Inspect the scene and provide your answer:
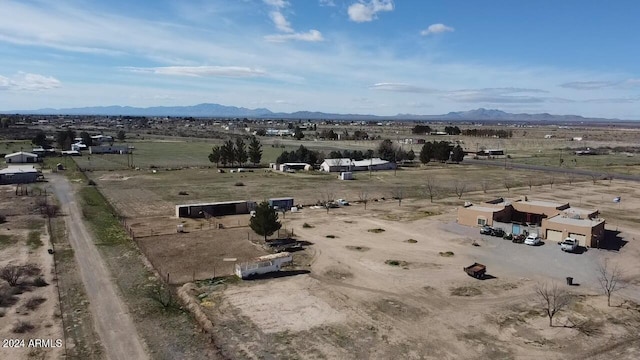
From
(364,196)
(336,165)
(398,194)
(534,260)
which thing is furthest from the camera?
(336,165)

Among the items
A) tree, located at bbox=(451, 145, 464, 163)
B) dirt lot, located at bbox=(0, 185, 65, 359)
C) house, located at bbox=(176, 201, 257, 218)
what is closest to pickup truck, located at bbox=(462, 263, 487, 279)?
dirt lot, located at bbox=(0, 185, 65, 359)

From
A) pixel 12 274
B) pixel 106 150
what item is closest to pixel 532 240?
pixel 12 274

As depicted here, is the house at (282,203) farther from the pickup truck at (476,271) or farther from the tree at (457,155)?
the tree at (457,155)

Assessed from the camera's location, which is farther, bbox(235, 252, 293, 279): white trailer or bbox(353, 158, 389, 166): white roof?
bbox(353, 158, 389, 166): white roof

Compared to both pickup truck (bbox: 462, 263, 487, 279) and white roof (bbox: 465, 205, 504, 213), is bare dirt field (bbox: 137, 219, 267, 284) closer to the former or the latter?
pickup truck (bbox: 462, 263, 487, 279)

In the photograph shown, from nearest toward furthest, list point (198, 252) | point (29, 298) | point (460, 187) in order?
1. point (29, 298)
2. point (198, 252)
3. point (460, 187)

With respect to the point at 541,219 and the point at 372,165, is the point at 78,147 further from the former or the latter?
the point at 541,219

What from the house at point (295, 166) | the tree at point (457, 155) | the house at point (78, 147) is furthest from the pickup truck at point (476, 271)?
the house at point (78, 147)
